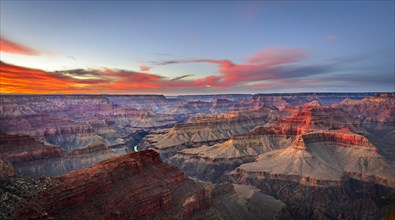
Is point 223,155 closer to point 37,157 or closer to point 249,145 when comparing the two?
point 249,145

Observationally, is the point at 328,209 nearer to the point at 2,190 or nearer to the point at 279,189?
the point at 279,189

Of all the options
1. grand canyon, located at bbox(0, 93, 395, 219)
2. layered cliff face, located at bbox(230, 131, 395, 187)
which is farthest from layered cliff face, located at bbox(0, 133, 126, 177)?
layered cliff face, located at bbox(230, 131, 395, 187)

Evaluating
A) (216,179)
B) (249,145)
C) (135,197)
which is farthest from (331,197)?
(135,197)

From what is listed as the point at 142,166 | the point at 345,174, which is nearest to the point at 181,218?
the point at 142,166

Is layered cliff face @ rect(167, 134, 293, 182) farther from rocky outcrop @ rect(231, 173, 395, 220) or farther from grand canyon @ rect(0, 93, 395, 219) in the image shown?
rocky outcrop @ rect(231, 173, 395, 220)

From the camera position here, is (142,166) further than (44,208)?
Yes

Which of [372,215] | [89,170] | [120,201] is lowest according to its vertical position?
[372,215]

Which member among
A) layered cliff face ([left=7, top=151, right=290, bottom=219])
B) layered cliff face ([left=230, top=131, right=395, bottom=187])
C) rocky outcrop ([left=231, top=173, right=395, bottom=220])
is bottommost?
rocky outcrop ([left=231, top=173, right=395, bottom=220])

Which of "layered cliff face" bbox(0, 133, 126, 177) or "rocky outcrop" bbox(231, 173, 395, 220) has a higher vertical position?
"layered cliff face" bbox(0, 133, 126, 177)

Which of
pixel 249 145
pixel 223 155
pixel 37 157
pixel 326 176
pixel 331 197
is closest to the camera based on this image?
pixel 331 197
